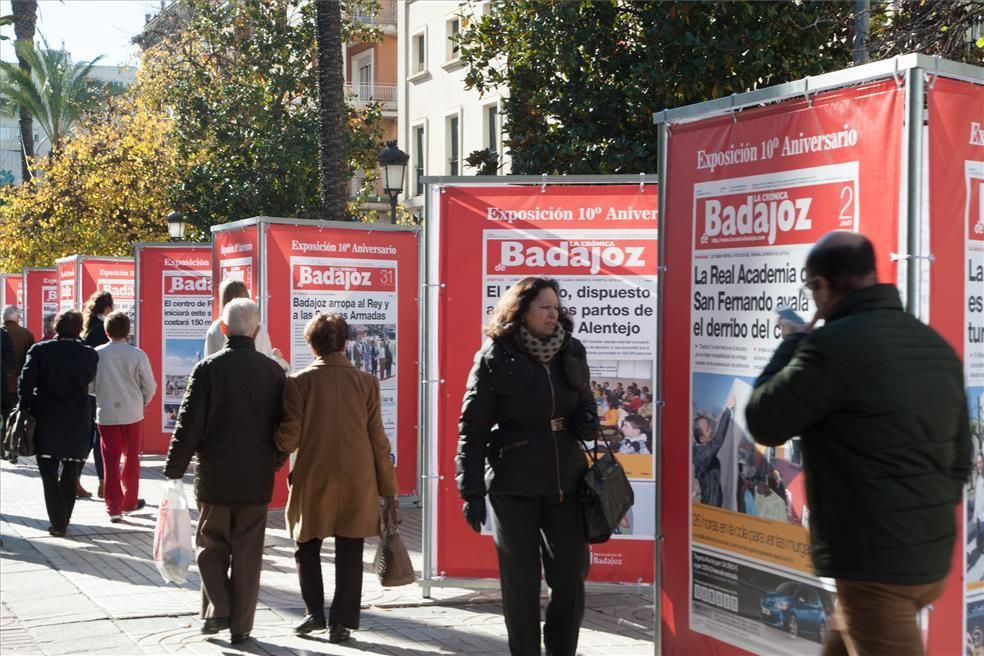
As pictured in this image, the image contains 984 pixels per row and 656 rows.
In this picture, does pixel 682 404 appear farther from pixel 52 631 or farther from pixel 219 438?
pixel 52 631

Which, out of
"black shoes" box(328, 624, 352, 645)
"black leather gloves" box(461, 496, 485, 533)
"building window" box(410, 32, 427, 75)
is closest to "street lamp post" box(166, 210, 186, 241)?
"building window" box(410, 32, 427, 75)

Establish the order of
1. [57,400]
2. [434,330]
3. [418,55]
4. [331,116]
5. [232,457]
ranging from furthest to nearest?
[418,55] → [331,116] → [57,400] → [434,330] → [232,457]

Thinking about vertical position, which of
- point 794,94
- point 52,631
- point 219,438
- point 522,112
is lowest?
point 52,631

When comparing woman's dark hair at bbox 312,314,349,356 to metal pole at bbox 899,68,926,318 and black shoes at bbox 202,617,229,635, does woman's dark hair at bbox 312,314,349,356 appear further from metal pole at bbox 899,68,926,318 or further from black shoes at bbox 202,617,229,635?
metal pole at bbox 899,68,926,318

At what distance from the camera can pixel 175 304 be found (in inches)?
663

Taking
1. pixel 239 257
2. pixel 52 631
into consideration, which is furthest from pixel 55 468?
pixel 52 631

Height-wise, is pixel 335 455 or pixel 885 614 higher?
pixel 335 455

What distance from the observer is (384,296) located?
1214 centimetres

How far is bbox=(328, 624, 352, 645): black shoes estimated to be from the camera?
739 centimetres

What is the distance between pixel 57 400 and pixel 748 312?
750 centimetres

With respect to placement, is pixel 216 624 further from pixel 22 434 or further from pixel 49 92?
pixel 49 92

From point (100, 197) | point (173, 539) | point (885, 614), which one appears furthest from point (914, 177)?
point (100, 197)

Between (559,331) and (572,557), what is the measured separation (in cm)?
98

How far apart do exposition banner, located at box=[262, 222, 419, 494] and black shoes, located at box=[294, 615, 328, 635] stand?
3.92 m
